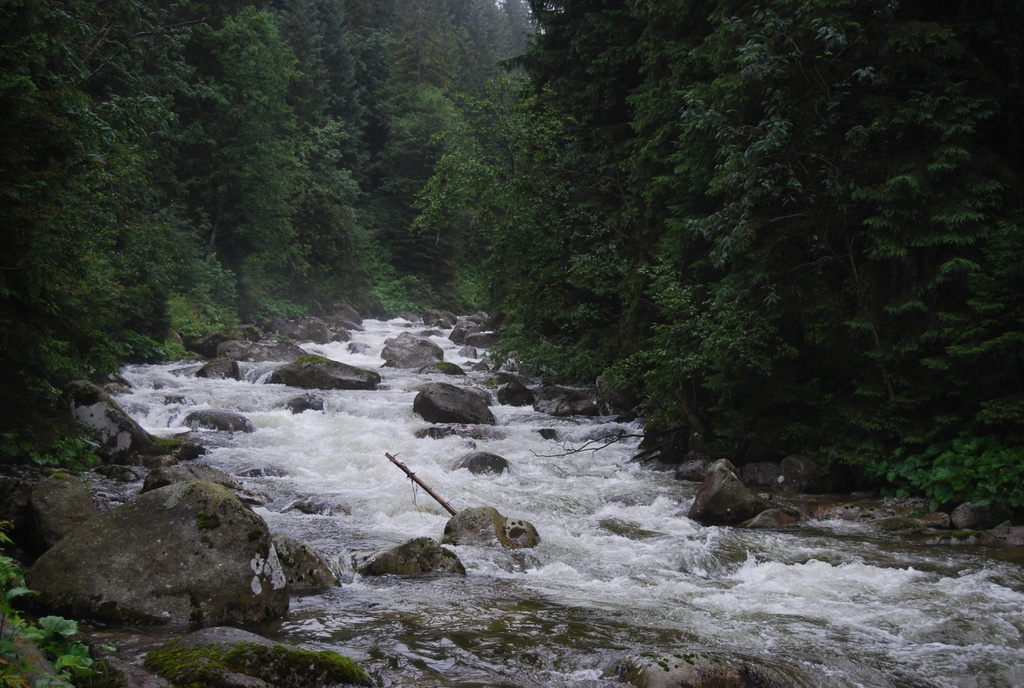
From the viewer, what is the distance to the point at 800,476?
35.8 feet

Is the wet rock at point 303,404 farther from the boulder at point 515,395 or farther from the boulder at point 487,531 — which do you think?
the boulder at point 487,531

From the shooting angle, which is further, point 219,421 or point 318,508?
point 219,421

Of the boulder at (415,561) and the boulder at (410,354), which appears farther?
the boulder at (410,354)

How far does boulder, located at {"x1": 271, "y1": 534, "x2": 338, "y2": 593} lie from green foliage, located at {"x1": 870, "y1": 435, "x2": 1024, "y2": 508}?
766cm

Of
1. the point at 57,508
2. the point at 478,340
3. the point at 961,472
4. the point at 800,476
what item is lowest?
the point at 800,476

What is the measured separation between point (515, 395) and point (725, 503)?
9.23m

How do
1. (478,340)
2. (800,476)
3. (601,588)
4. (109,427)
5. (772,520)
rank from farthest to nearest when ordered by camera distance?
(478,340) → (109,427) → (800,476) → (772,520) → (601,588)

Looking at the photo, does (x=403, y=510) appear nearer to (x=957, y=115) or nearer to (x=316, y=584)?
(x=316, y=584)

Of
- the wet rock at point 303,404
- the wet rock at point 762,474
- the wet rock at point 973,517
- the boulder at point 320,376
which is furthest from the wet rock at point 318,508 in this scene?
the boulder at point 320,376

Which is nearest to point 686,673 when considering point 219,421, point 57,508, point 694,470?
point 57,508

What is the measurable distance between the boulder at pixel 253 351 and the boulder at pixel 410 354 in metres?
3.02

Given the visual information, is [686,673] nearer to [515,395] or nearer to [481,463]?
[481,463]

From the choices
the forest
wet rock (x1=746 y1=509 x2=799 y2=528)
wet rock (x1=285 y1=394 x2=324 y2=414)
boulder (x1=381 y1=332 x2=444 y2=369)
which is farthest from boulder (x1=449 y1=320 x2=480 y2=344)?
wet rock (x1=746 y1=509 x2=799 y2=528)

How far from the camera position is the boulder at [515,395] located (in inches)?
714
